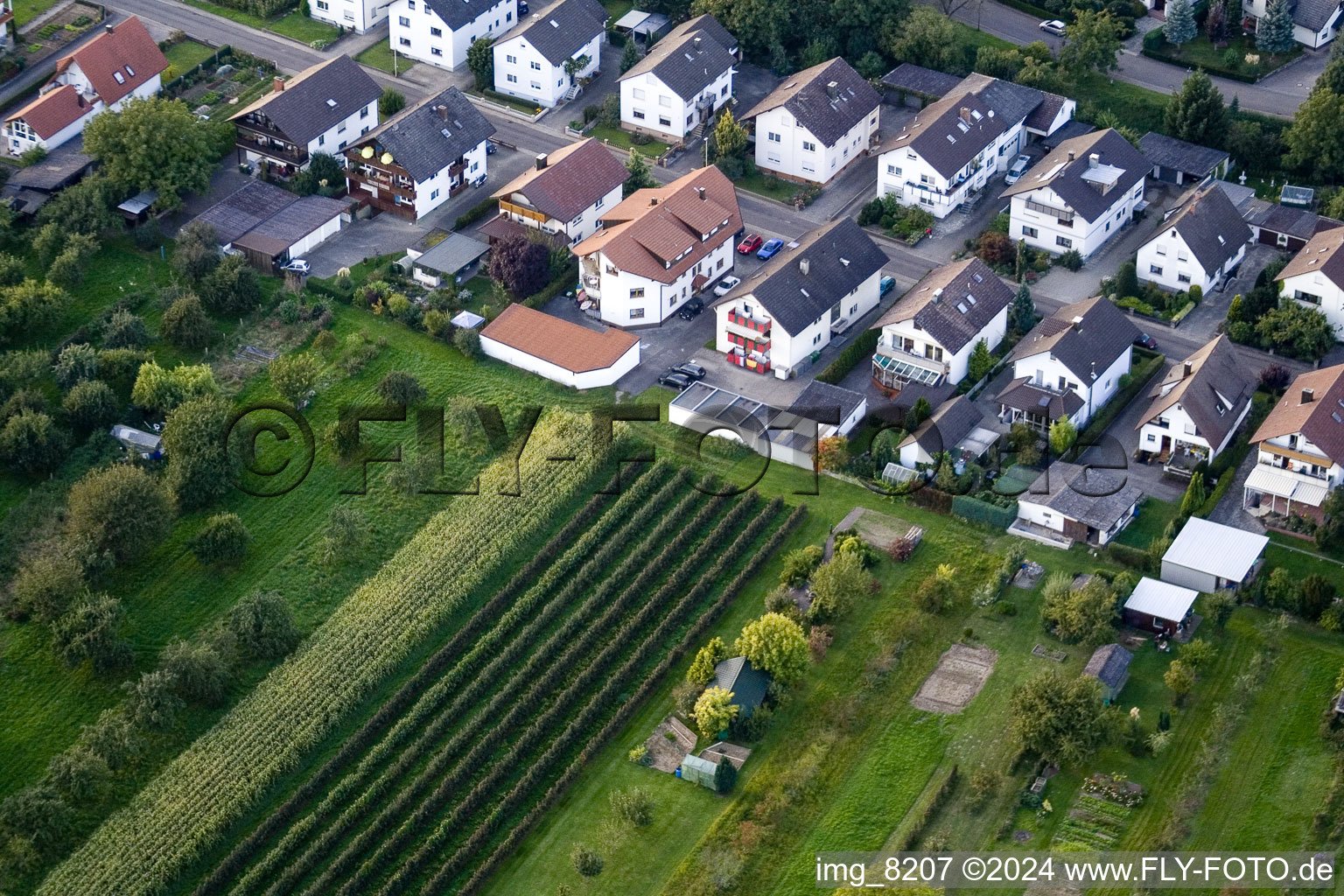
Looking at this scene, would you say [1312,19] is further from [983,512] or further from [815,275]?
[983,512]

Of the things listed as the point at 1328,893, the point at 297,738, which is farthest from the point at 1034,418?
the point at 297,738

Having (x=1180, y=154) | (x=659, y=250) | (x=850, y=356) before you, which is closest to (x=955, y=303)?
(x=850, y=356)

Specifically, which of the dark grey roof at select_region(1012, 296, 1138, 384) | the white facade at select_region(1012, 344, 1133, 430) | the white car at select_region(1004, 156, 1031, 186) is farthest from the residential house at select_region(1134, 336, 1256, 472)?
the white car at select_region(1004, 156, 1031, 186)

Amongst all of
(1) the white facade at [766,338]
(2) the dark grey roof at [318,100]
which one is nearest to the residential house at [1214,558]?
(1) the white facade at [766,338]

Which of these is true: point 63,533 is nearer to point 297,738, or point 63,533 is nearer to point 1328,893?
point 297,738

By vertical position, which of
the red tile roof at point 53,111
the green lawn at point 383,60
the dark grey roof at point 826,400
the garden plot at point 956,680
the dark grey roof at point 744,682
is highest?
the red tile roof at point 53,111

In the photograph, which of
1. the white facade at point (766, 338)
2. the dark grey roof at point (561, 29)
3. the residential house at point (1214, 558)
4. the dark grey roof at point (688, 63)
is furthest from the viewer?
the dark grey roof at point (561, 29)

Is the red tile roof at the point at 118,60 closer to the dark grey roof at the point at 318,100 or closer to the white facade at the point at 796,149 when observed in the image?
the dark grey roof at the point at 318,100
